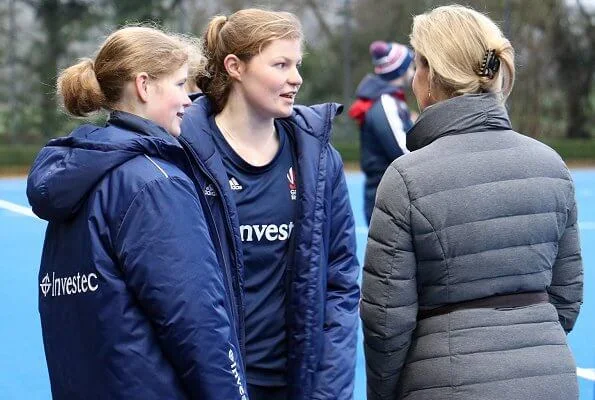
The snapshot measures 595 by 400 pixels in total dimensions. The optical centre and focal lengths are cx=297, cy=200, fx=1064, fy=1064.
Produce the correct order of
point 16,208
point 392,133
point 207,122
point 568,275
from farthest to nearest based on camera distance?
point 16,208 < point 392,133 < point 207,122 < point 568,275

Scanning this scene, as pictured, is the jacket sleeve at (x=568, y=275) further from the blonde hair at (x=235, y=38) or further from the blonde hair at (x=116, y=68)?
the blonde hair at (x=116, y=68)

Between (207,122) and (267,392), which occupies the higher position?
(207,122)

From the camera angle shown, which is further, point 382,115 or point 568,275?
point 382,115

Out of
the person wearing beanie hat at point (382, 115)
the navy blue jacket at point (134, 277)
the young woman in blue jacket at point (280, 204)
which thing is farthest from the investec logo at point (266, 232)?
the person wearing beanie hat at point (382, 115)

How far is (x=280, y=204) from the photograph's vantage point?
3.21 meters

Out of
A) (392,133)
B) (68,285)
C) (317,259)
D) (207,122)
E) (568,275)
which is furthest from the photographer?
(392,133)

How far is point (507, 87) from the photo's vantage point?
2904 millimetres

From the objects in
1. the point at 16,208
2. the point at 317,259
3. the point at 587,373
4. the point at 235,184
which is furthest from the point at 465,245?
the point at 16,208

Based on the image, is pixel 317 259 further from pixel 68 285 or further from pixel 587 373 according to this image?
pixel 587 373

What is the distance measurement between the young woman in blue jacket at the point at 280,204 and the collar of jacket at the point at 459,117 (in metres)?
0.51

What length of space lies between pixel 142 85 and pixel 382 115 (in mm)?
4839

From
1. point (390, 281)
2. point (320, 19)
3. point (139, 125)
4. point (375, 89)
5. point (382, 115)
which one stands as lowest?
point (320, 19)

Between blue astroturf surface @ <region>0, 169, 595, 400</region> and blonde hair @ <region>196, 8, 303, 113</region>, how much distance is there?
9.13 feet

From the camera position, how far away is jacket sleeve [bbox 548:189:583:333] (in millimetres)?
2910
